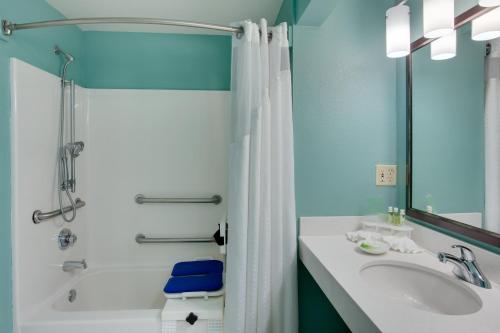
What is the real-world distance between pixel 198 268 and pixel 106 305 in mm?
915

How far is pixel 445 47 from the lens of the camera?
116cm

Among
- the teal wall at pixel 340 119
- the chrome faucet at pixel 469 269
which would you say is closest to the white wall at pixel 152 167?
the teal wall at pixel 340 119

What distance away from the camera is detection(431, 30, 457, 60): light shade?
113cm

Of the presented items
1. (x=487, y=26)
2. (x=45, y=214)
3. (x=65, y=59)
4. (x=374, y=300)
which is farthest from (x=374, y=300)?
(x=65, y=59)

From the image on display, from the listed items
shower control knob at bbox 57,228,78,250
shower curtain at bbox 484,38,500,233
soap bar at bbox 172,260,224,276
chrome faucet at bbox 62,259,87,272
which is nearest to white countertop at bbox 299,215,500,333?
shower curtain at bbox 484,38,500,233

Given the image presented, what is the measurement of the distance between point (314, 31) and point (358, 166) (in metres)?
0.84

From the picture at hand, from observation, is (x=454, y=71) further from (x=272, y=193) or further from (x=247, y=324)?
(x=247, y=324)

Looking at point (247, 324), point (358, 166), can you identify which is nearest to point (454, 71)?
point (358, 166)

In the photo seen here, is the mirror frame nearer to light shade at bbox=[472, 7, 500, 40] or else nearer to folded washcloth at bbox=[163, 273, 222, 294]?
light shade at bbox=[472, 7, 500, 40]

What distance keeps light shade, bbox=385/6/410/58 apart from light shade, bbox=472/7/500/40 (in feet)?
0.92

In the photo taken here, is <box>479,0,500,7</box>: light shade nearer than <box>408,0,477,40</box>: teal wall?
Yes

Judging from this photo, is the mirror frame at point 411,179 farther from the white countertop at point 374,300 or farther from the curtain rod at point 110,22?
the curtain rod at point 110,22

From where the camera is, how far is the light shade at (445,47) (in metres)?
1.13

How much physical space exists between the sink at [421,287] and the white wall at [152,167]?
1336mm
